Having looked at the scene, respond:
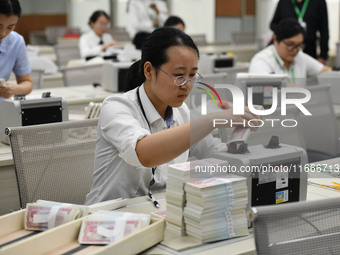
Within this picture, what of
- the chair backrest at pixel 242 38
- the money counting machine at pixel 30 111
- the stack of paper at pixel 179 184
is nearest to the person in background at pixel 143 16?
the chair backrest at pixel 242 38

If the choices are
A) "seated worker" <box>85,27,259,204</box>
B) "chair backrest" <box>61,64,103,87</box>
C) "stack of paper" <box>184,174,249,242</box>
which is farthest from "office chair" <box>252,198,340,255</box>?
"chair backrest" <box>61,64,103,87</box>

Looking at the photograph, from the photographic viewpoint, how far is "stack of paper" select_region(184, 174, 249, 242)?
1.51 meters

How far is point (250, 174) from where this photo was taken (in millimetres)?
1619

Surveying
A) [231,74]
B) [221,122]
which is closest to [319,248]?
[221,122]

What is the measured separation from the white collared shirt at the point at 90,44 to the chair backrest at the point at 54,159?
4.16 m

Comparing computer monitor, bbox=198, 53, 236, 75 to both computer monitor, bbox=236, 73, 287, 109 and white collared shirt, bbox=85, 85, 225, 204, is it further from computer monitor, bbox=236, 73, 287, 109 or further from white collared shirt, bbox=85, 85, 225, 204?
white collared shirt, bbox=85, 85, 225, 204

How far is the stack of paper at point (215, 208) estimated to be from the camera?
4.97ft

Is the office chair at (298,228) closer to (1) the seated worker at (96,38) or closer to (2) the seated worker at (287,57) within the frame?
(2) the seated worker at (287,57)

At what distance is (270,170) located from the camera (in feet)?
5.46

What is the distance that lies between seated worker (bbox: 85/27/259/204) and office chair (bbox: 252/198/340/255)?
51cm

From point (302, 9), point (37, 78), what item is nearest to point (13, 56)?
point (37, 78)

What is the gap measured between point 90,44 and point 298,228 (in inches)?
226

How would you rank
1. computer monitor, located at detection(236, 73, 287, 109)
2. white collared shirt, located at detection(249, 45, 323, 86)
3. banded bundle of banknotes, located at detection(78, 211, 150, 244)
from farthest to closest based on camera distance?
white collared shirt, located at detection(249, 45, 323, 86), computer monitor, located at detection(236, 73, 287, 109), banded bundle of banknotes, located at detection(78, 211, 150, 244)

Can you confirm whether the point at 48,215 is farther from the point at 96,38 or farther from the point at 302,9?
the point at 96,38
